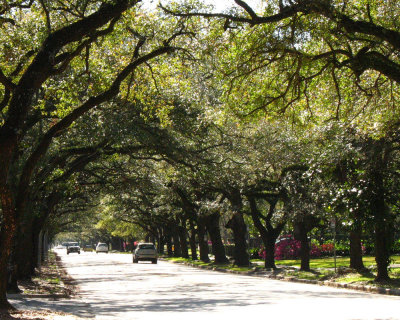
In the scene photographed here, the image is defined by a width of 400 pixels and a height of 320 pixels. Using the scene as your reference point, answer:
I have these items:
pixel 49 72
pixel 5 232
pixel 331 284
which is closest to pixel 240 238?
pixel 331 284

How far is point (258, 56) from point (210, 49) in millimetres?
1352

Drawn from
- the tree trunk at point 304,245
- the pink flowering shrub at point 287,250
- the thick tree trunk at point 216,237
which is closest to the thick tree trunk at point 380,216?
the tree trunk at point 304,245

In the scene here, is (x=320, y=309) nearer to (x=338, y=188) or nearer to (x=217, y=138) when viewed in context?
(x=338, y=188)

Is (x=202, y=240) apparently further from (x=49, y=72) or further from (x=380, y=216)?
(x=49, y=72)

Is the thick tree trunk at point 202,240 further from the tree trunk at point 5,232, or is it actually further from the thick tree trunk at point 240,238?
the tree trunk at point 5,232

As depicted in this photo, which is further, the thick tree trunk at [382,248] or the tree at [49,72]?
the thick tree trunk at [382,248]

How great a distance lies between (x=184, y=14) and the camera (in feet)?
43.5

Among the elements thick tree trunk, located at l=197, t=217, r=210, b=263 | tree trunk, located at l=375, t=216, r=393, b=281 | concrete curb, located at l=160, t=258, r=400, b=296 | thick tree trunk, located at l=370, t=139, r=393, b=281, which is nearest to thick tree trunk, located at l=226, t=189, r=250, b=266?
concrete curb, located at l=160, t=258, r=400, b=296

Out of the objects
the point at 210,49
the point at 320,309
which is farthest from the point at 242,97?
the point at 320,309

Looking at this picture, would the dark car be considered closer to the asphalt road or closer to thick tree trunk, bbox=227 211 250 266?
thick tree trunk, bbox=227 211 250 266

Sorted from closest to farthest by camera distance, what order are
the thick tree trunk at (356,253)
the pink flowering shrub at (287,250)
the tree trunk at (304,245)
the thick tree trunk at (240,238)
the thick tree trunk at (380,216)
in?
the thick tree trunk at (380,216), the thick tree trunk at (356,253), the tree trunk at (304,245), the thick tree trunk at (240,238), the pink flowering shrub at (287,250)

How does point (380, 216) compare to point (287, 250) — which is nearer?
point (380, 216)

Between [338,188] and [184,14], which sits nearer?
[184,14]

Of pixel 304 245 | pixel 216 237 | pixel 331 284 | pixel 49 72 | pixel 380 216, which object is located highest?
pixel 49 72
